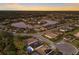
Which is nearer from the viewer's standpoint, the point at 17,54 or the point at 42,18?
the point at 17,54

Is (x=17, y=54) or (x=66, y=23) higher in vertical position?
(x=66, y=23)

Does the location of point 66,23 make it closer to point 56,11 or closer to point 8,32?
point 56,11

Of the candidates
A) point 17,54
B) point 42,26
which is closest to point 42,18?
point 42,26

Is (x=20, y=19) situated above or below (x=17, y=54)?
above

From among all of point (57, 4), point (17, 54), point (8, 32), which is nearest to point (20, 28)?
point (8, 32)

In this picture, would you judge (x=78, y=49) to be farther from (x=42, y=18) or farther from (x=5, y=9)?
(x=5, y=9)
